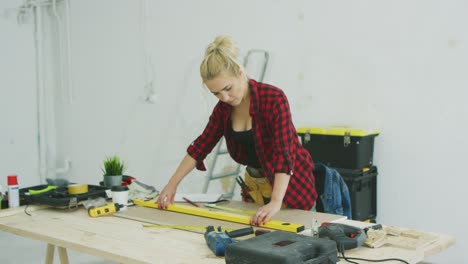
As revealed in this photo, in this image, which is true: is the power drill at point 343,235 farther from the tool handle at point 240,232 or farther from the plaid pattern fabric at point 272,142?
the plaid pattern fabric at point 272,142

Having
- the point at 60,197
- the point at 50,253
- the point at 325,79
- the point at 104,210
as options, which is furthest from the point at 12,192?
the point at 325,79

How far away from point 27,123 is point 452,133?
397 cm

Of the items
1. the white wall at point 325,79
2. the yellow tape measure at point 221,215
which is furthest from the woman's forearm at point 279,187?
the white wall at point 325,79

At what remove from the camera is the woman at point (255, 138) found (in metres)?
1.99

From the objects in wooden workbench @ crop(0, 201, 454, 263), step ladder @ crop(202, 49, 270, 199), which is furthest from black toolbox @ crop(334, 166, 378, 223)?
wooden workbench @ crop(0, 201, 454, 263)

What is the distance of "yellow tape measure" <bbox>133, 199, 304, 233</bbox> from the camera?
1.79 meters

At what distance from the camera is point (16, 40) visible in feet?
16.8

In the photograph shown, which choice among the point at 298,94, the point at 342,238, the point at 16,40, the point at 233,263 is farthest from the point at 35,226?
the point at 16,40

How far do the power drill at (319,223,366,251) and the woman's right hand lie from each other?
2.64 ft

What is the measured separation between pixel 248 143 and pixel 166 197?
1.38ft

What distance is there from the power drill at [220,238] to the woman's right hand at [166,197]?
0.53 m

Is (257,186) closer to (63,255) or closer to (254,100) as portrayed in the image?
(254,100)

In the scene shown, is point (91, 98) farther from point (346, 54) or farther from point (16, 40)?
point (346, 54)

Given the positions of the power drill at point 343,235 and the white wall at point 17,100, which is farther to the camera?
the white wall at point 17,100
